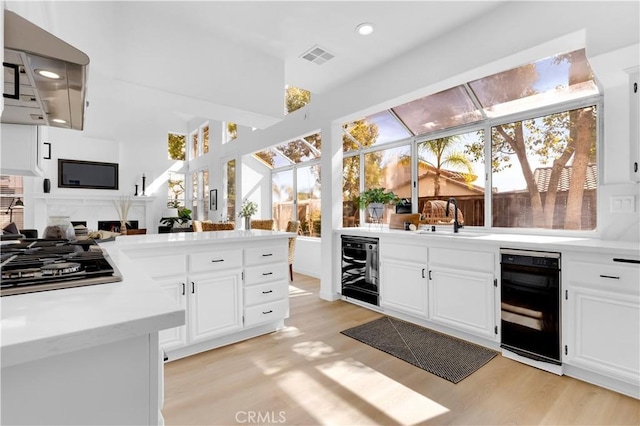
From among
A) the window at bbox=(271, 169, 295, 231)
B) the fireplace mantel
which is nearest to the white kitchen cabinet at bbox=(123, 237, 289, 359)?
the window at bbox=(271, 169, 295, 231)

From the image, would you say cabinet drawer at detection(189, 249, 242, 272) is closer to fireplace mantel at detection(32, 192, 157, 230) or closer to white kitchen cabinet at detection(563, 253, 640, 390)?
white kitchen cabinet at detection(563, 253, 640, 390)

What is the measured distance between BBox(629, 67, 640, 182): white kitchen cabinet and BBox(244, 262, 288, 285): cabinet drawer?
2.68 metres

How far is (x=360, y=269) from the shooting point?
3641 mm

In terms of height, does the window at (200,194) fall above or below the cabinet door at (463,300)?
above

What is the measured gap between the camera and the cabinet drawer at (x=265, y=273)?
272 cm

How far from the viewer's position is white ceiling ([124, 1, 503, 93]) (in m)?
2.42

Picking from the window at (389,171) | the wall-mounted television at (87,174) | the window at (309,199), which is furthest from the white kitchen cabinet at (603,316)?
the wall-mounted television at (87,174)

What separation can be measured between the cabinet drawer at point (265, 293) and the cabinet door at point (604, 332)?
2.23 m

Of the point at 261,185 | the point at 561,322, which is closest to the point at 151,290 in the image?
the point at 561,322

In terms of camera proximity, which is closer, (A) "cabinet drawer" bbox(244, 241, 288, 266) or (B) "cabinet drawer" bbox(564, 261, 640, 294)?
(B) "cabinet drawer" bbox(564, 261, 640, 294)

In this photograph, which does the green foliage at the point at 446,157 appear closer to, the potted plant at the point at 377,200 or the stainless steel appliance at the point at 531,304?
the potted plant at the point at 377,200

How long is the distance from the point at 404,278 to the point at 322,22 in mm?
2505

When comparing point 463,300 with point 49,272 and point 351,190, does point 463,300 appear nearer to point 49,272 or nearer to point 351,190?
point 351,190

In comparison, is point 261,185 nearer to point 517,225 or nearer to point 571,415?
point 517,225
